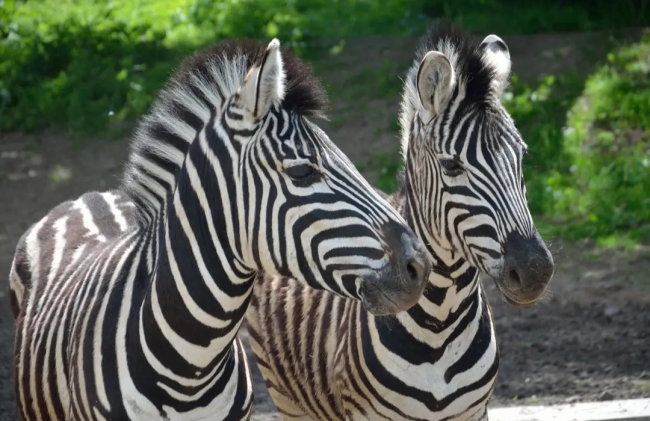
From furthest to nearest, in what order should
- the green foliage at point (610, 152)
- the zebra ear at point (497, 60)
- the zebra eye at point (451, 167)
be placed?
the green foliage at point (610, 152) → the zebra ear at point (497, 60) → the zebra eye at point (451, 167)

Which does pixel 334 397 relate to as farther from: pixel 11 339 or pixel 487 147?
pixel 11 339

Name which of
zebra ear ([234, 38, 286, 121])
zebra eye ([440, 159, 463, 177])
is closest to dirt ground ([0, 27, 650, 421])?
zebra eye ([440, 159, 463, 177])

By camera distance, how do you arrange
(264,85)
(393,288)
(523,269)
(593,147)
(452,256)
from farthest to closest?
(593,147), (452,256), (523,269), (264,85), (393,288)

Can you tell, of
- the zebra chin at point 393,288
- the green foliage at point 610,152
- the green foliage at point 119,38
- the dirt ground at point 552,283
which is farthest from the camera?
the green foliage at point 119,38

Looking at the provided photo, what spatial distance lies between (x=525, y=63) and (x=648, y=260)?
4.69 metres

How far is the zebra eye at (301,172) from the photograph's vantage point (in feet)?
12.1

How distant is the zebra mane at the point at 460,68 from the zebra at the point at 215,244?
1.07 metres

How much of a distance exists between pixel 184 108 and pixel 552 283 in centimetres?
569

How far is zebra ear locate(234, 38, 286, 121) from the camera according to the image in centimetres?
369

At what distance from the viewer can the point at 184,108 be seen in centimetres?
412

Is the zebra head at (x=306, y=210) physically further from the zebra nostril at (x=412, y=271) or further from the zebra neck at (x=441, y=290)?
the zebra neck at (x=441, y=290)

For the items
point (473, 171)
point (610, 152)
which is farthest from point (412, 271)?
point (610, 152)

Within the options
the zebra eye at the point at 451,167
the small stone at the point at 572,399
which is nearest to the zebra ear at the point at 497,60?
the zebra eye at the point at 451,167

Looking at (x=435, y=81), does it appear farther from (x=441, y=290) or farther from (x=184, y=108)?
(x=184, y=108)
